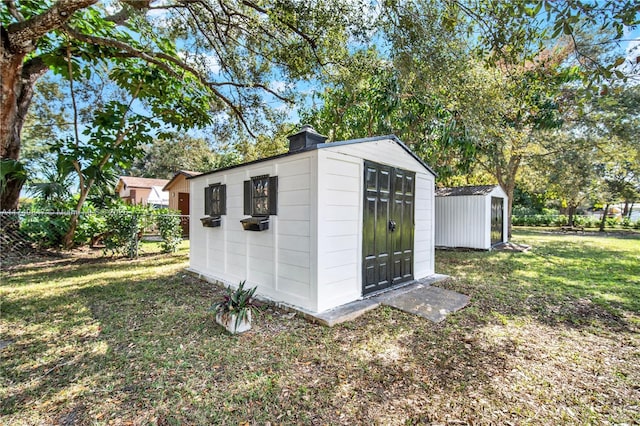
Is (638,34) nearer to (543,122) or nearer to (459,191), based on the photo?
(543,122)

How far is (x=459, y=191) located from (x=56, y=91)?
48.5 feet

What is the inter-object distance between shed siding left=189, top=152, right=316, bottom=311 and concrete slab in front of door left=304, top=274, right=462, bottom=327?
1.11 feet

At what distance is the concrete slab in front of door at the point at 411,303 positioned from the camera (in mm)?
3611

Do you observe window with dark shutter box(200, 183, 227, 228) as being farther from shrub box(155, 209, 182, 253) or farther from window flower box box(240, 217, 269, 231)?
shrub box(155, 209, 182, 253)

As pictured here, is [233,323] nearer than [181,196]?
Yes

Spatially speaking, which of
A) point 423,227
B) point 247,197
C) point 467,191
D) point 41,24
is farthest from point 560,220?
point 41,24

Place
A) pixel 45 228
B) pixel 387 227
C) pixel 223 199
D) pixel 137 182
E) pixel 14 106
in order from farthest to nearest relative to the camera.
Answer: pixel 137 182 < pixel 45 228 < pixel 14 106 < pixel 223 199 < pixel 387 227

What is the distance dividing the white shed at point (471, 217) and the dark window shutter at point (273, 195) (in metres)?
7.78

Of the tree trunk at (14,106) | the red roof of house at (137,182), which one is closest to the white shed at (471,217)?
the tree trunk at (14,106)

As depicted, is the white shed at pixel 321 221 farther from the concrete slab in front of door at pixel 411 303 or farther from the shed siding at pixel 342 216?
the concrete slab in front of door at pixel 411 303

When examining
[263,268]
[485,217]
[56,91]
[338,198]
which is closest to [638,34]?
[338,198]

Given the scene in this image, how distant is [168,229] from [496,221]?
36.6 ft

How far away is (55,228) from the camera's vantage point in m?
7.70

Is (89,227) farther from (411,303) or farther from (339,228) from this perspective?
(411,303)
